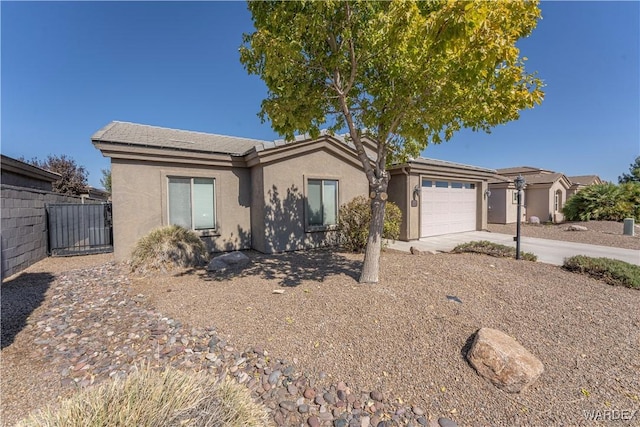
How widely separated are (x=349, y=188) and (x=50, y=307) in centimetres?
867

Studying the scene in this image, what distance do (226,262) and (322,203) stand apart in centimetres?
413

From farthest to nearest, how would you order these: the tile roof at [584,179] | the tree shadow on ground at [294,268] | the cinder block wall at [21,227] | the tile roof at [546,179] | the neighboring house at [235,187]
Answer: the tile roof at [584,179], the tile roof at [546,179], the neighboring house at [235,187], the cinder block wall at [21,227], the tree shadow on ground at [294,268]

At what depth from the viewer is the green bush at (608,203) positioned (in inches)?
641

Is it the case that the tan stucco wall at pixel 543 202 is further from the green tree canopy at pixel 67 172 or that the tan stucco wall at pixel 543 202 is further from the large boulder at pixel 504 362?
the green tree canopy at pixel 67 172

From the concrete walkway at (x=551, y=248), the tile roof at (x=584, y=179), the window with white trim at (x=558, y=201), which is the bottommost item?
the concrete walkway at (x=551, y=248)

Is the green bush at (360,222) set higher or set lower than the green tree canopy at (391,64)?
lower

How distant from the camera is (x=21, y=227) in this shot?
6.92 m

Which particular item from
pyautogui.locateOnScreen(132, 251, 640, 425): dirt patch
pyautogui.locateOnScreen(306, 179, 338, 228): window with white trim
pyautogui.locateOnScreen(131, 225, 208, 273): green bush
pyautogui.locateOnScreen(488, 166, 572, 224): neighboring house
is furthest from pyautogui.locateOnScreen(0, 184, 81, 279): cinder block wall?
pyautogui.locateOnScreen(488, 166, 572, 224): neighboring house

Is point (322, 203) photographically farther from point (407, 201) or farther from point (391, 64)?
point (391, 64)

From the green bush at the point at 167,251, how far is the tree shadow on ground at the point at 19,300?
1.73 meters

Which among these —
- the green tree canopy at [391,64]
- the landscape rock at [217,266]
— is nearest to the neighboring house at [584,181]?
the green tree canopy at [391,64]

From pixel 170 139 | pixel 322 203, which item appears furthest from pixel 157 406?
pixel 170 139

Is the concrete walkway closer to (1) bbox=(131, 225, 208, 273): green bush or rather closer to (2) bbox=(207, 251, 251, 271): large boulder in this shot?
(2) bbox=(207, 251, 251, 271): large boulder

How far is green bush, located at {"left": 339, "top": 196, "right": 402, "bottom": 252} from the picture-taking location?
8289 millimetres
